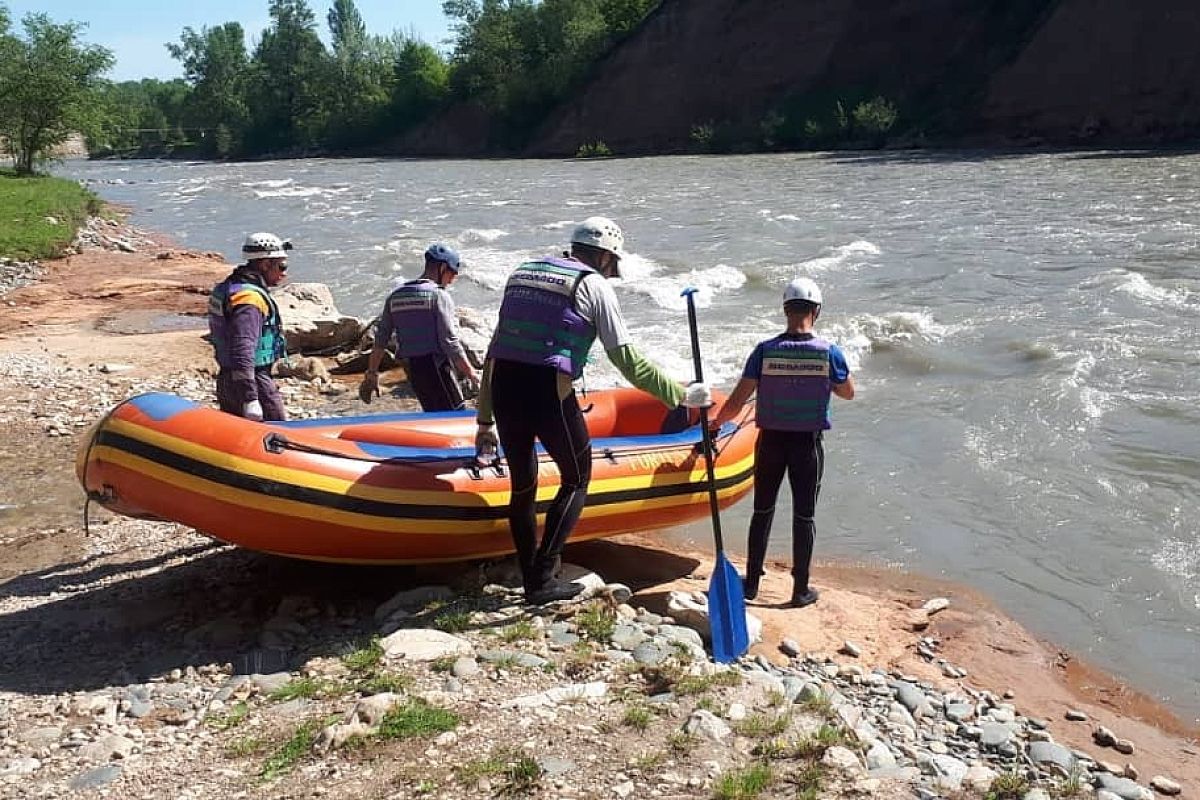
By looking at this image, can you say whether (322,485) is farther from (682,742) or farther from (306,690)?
(682,742)

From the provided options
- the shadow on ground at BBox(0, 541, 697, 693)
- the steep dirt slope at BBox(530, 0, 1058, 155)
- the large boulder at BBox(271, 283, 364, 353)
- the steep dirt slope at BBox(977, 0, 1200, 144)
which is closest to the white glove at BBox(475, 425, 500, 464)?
the shadow on ground at BBox(0, 541, 697, 693)

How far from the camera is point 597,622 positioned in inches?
166

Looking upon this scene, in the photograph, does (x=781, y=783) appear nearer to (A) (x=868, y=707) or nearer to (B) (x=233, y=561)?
(A) (x=868, y=707)

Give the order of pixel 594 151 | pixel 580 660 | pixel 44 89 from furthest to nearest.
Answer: pixel 594 151, pixel 44 89, pixel 580 660

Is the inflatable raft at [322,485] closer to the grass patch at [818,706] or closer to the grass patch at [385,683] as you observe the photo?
the grass patch at [385,683]

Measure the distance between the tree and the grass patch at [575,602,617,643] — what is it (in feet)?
111

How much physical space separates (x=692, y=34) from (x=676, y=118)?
4.42 m

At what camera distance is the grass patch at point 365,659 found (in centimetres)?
387

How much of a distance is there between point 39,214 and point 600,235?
63.1 ft

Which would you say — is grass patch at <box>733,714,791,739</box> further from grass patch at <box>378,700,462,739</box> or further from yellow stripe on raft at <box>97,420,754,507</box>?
yellow stripe on raft at <box>97,420,754,507</box>

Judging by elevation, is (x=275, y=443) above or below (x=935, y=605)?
above

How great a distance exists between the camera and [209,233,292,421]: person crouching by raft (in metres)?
4.77

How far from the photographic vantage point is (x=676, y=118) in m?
48.0

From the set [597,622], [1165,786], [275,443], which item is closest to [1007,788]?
[1165,786]
